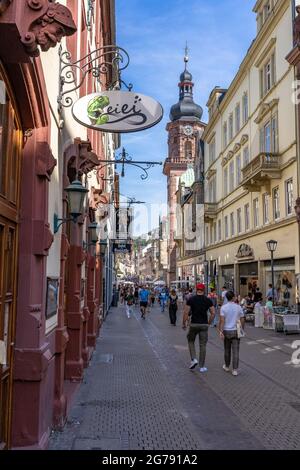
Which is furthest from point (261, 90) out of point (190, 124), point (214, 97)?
point (190, 124)

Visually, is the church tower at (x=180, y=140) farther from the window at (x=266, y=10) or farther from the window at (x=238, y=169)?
the window at (x=266, y=10)

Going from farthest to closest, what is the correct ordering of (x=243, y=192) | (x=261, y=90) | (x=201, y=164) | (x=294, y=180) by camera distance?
(x=201, y=164)
(x=243, y=192)
(x=261, y=90)
(x=294, y=180)

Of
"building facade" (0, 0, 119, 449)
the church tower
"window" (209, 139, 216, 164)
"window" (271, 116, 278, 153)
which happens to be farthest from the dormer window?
the church tower

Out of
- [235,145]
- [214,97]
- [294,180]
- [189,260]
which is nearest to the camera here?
[294,180]

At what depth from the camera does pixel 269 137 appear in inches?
1122

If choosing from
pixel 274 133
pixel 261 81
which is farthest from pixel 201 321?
pixel 261 81

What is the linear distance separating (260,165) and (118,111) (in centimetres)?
2098

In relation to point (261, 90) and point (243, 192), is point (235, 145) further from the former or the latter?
point (261, 90)

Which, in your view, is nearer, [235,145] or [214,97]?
[235,145]

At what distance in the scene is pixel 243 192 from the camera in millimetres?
33938

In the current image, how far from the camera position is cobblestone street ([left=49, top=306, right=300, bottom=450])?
6.14 m

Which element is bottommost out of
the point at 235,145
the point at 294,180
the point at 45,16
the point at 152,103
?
the point at 45,16

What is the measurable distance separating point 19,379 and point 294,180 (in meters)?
21.5

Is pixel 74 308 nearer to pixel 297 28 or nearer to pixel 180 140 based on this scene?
pixel 297 28
